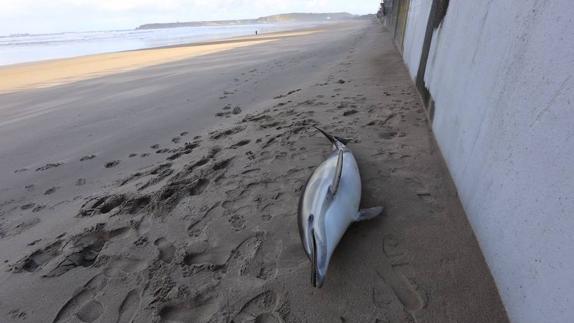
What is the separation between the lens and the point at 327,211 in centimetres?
214

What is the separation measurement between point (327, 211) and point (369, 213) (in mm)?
444

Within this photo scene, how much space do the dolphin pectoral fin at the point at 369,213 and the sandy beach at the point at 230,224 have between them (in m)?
0.07

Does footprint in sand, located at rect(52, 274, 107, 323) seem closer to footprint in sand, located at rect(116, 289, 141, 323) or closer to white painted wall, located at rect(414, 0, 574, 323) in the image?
footprint in sand, located at rect(116, 289, 141, 323)

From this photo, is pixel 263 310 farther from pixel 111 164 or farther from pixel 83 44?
pixel 83 44

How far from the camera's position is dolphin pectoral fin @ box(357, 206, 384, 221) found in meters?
2.38

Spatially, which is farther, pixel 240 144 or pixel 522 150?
pixel 240 144

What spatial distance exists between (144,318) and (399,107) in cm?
403

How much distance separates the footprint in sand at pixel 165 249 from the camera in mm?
2400

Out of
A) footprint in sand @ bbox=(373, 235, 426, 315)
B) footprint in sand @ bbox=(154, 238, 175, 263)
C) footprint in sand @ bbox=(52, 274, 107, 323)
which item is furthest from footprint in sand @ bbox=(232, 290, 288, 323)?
footprint in sand @ bbox=(52, 274, 107, 323)

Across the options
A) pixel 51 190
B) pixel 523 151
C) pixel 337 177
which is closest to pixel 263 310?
pixel 337 177

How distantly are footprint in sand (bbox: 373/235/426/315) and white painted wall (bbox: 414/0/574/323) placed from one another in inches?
17.6

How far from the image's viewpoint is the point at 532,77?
5.10 feet

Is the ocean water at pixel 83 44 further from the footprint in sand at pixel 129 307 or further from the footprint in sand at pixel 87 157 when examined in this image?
the footprint in sand at pixel 129 307

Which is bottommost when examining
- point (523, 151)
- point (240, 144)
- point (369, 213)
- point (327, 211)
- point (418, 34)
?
point (240, 144)
